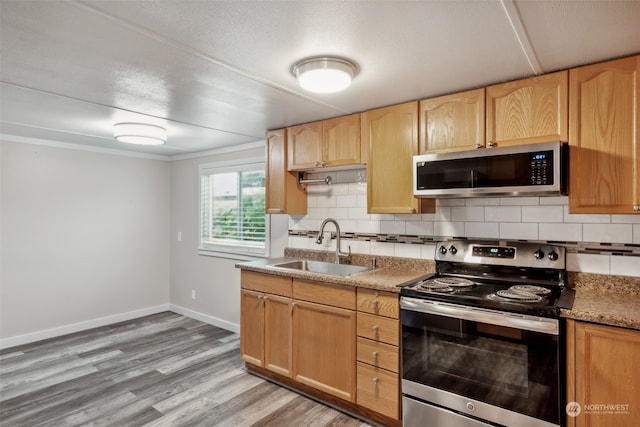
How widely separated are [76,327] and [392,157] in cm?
396

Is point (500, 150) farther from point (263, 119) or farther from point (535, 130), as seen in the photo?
point (263, 119)

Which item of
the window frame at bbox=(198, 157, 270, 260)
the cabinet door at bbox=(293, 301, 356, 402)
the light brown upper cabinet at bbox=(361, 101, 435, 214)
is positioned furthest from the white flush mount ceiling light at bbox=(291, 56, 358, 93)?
the window frame at bbox=(198, 157, 270, 260)

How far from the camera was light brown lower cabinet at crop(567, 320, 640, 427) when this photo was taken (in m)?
1.59

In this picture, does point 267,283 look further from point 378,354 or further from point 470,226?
point 470,226

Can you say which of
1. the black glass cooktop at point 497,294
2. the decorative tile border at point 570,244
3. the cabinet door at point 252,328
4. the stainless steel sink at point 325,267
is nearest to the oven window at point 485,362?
the black glass cooktop at point 497,294

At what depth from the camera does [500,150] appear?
2.04 metres

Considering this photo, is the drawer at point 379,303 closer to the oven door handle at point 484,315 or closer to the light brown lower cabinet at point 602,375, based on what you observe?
the oven door handle at point 484,315

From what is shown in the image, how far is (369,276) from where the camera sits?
2498 mm

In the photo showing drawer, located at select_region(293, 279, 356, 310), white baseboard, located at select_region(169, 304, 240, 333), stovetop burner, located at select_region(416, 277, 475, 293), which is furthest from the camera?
white baseboard, located at select_region(169, 304, 240, 333)

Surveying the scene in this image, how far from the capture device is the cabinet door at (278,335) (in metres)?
2.78

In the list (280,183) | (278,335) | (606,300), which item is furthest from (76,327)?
(606,300)

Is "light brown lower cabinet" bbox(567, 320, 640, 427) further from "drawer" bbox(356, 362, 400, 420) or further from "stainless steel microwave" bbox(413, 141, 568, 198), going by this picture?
"drawer" bbox(356, 362, 400, 420)

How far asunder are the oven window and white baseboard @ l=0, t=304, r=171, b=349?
12.3 ft

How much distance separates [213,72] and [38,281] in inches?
133
